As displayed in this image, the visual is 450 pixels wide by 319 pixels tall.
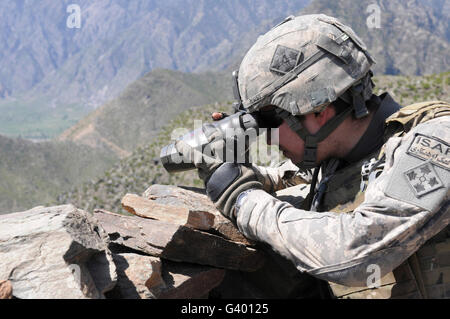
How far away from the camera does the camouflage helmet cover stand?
3252 mm

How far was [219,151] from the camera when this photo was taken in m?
3.50

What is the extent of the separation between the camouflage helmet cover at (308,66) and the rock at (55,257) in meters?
1.82

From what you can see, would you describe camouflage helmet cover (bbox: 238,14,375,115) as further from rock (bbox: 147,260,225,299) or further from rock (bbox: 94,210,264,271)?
rock (bbox: 147,260,225,299)

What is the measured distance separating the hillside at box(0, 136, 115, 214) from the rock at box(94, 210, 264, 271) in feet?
239

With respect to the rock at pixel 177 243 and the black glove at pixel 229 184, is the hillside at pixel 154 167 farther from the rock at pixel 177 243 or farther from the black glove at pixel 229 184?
the black glove at pixel 229 184

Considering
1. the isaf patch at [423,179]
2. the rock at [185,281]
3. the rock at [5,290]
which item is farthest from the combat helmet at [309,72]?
the rock at [5,290]

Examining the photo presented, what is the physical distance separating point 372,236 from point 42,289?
2099 millimetres

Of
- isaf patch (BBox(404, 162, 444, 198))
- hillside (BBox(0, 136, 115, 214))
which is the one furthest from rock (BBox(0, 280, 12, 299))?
hillside (BBox(0, 136, 115, 214))

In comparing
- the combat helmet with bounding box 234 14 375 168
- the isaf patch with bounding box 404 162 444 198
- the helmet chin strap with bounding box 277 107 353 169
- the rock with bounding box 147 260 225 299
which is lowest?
the rock with bounding box 147 260 225 299

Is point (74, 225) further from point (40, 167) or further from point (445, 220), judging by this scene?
point (40, 167)

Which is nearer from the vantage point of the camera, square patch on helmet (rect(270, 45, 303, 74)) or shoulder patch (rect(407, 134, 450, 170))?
shoulder patch (rect(407, 134, 450, 170))

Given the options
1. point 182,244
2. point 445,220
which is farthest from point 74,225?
point 445,220

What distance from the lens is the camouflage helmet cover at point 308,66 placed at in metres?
3.25

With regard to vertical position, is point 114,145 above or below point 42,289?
below
